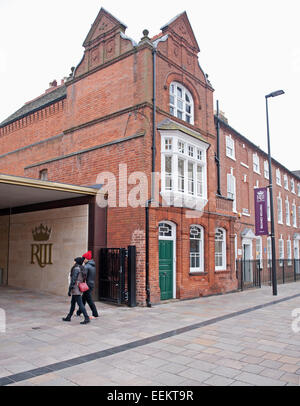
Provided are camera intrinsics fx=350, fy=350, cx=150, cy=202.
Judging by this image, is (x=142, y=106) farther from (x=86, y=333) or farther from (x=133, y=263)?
(x=86, y=333)

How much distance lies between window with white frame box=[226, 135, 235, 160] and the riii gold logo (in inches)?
465

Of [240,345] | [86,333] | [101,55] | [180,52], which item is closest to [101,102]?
[101,55]

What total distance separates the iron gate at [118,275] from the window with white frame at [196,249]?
3540 mm

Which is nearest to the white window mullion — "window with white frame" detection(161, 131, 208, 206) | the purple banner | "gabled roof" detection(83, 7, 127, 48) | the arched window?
"window with white frame" detection(161, 131, 208, 206)

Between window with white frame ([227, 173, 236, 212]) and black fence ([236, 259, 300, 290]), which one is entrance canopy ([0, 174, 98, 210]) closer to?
black fence ([236, 259, 300, 290])

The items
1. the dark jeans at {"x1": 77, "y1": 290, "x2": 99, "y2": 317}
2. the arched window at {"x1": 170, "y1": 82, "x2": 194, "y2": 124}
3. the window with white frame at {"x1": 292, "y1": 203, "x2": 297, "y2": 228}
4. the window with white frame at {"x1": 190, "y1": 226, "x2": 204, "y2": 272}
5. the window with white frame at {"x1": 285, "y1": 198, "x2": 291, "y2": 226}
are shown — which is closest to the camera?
the dark jeans at {"x1": 77, "y1": 290, "x2": 99, "y2": 317}

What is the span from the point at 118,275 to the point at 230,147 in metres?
12.8

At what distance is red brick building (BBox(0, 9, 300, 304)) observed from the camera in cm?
1262

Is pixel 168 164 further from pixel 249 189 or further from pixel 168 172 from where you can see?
pixel 249 189

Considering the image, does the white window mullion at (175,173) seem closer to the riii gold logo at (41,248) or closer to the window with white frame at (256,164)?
the riii gold logo at (41,248)

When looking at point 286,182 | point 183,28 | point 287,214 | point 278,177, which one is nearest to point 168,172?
point 183,28

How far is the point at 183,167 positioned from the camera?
13984mm

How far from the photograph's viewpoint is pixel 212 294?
49.4ft

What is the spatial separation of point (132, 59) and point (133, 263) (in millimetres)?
7819
